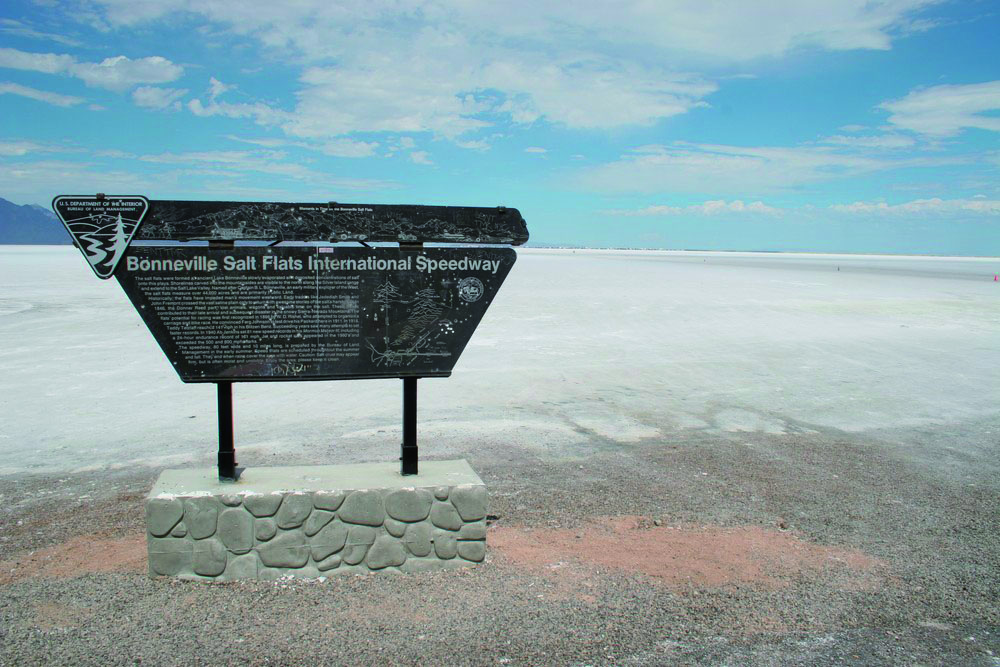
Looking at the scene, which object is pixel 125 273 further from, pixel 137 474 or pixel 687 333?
pixel 687 333

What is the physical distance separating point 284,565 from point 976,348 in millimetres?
15011

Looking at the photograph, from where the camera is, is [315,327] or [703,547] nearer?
[315,327]

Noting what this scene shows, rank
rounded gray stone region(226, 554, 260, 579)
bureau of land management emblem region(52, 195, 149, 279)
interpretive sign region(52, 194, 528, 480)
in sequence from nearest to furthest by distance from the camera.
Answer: bureau of land management emblem region(52, 195, 149, 279), interpretive sign region(52, 194, 528, 480), rounded gray stone region(226, 554, 260, 579)

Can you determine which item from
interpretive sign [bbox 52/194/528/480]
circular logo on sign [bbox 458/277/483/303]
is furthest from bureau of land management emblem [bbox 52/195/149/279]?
circular logo on sign [bbox 458/277/483/303]

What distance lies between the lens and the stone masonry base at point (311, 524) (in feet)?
14.9

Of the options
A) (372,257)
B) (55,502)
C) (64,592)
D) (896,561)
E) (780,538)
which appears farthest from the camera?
(55,502)

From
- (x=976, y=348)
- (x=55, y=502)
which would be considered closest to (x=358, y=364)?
(x=55, y=502)

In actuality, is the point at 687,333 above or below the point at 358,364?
below

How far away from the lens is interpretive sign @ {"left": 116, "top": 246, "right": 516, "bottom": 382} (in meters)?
4.50

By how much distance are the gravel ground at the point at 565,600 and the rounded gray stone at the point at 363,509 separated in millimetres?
344

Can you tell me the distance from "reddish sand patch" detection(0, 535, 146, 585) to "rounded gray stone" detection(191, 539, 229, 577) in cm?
42

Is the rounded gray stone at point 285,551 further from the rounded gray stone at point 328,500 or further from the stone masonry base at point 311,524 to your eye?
the rounded gray stone at point 328,500

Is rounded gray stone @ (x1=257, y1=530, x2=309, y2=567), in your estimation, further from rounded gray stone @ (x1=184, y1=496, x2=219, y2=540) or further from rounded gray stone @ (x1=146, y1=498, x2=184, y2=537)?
rounded gray stone @ (x1=146, y1=498, x2=184, y2=537)

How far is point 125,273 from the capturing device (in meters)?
4.43
